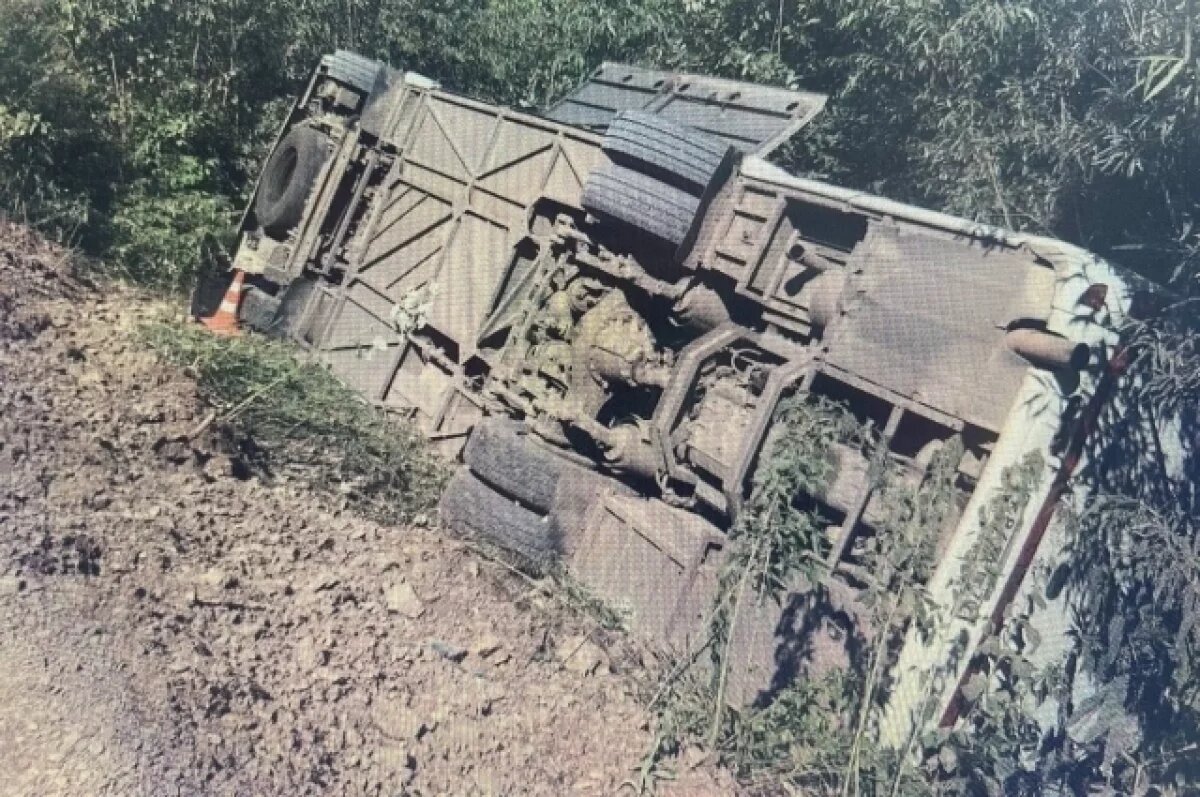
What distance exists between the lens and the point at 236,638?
3838 mm

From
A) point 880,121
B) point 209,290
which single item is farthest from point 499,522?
point 880,121

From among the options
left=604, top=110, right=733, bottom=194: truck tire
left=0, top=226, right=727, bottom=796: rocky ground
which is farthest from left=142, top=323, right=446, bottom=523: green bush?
left=604, top=110, right=733, bottom=194: truck tire

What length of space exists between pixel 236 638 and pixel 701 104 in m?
4.19

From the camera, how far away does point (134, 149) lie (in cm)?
747

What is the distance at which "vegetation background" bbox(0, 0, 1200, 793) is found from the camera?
4.47 metres

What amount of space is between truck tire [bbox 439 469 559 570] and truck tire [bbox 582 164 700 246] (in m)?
1.54

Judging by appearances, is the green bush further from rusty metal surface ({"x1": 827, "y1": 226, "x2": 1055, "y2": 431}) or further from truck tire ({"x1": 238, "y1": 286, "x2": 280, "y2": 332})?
rusty metal surface ({"x1": 827, "y1": 226, "x2": 1055, "y2": 431})

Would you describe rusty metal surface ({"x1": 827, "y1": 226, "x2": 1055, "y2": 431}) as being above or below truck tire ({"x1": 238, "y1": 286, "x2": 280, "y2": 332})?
above

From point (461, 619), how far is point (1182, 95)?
5.11m

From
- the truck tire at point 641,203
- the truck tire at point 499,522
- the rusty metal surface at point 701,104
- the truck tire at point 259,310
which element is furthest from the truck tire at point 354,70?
the truck tire at point 499,522

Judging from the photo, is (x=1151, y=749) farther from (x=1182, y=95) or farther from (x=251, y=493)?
(x=251, y=493)

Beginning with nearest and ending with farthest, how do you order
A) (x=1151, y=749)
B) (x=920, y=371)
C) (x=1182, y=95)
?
1. (x=920, y=371)
2. (x=1151, y=749)
3. (x=1182, y=95)

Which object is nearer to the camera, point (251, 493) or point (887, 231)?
point (887, 231)

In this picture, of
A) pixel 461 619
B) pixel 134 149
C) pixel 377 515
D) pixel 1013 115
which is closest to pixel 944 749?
pixel 461 619
